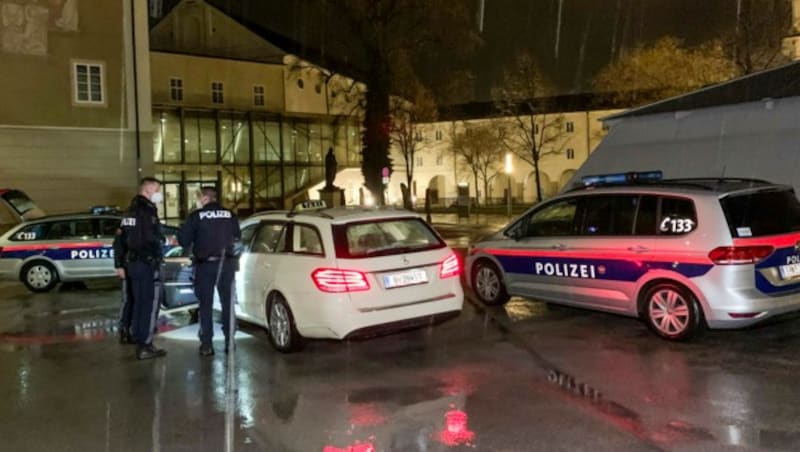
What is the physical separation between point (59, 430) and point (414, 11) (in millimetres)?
21664

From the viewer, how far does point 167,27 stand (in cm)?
4662

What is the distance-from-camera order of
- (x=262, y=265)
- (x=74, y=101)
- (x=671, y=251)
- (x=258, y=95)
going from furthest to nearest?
(x=258, y=95) < (x=74, y=101) < (x=262, y=265) < (x=671, y=251)

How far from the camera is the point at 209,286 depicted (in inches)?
307

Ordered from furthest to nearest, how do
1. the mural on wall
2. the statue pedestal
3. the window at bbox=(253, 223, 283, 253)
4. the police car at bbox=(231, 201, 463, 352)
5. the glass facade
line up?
the glass facade
the statue pedestal
the mural on wall
the window at bbox=(253, 223, 283, 253)
the police car at bbox=(231, 201, 463, 352)

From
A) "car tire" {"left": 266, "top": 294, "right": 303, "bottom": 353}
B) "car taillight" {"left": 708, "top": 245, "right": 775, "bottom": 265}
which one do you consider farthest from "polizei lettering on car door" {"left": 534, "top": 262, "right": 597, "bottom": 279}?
"car tire" {"left": 266, "top": 294, "right": 303, "bottom": 353}

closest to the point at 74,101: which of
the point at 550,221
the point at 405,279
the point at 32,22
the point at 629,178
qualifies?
the point at 32,22

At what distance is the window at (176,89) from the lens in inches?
1697

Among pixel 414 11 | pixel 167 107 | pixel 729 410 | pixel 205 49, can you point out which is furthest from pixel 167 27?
pixel 729 410

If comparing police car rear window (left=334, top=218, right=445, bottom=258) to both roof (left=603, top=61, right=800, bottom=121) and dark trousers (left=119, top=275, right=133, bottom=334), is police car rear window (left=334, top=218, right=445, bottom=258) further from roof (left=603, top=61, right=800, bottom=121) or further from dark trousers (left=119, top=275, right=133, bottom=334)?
roof (left=603, top=61, right=800, bottom=121)

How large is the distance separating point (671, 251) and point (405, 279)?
2748 millimetres

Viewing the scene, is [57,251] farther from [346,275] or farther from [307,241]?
[346,275]

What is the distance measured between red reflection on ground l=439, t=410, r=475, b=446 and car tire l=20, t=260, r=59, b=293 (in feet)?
35.0

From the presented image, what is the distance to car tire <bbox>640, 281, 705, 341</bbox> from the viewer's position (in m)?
7.55

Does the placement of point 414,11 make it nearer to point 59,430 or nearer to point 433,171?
point 59,430
